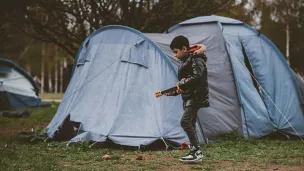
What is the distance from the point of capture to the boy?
23.9ft

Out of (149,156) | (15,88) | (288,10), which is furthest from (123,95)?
(288,10)

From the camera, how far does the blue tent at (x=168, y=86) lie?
907 centimetres

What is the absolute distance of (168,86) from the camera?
30.7 feet

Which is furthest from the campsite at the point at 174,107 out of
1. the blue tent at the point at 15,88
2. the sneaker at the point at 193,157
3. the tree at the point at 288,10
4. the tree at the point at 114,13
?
the tree at the point at 288,10

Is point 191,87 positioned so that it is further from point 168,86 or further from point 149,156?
point 168,86

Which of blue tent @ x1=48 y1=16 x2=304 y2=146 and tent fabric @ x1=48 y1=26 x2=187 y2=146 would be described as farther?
blue tent @ x1=48 y1=16 x2=304 y2=146

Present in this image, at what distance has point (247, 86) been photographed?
1032 centimetres

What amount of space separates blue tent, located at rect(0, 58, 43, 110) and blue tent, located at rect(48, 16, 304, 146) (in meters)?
10.6

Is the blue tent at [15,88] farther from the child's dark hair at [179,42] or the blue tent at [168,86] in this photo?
the child's dark hair at [179,42]

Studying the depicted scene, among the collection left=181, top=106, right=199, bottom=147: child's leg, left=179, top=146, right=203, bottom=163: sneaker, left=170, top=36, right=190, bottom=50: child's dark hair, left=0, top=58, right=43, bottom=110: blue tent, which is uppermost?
left=170, top=36, right=190, bottom=50: child's dark hair

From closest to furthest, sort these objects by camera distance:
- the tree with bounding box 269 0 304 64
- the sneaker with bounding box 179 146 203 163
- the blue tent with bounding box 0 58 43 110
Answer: the sneaker with bounding box 179 146 203 163
the blue tent with bounding box 0 58 43 110
the tree with bounding box 269 0 304 64

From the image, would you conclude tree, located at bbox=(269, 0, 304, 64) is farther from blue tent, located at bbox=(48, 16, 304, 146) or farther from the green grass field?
the green grass field

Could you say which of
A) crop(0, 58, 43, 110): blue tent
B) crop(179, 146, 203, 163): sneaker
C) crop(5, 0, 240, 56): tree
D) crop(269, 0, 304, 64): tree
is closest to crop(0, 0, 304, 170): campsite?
crop(179, 146, 203, 163): sneaker

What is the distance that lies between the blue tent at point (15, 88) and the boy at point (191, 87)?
14.1 meters
